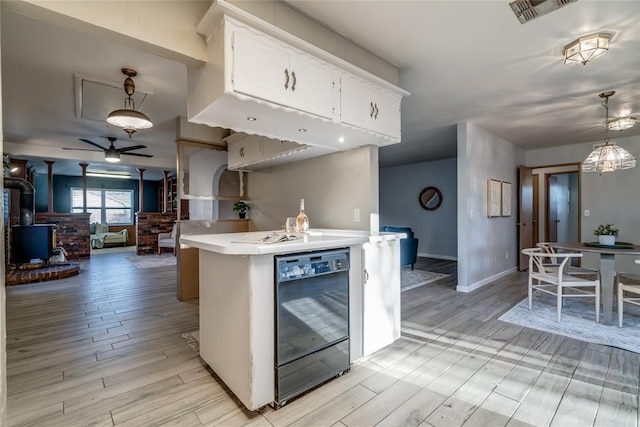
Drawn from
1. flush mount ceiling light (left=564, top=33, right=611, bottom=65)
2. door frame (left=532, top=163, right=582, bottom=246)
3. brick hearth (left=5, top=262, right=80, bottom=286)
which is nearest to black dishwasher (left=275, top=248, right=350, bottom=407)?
flush mount ceiling light (left=564, top=33, right=611, bottom=65)

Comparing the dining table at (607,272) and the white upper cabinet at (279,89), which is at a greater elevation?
the white upper cabinet at (279,89)

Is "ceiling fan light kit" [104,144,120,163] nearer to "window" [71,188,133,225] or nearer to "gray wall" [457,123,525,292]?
"gray wall" [457,123,525,292]

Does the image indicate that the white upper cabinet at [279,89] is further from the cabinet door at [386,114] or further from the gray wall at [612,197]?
the gray wall at [612,197]

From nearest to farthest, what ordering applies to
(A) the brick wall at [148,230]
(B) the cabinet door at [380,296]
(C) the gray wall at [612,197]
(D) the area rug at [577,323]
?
(B) the cabinet door at [380,296], (D) the area rug at [577,323], (C) the gray wall at [612,197], (A) the brick wall at [148,230]

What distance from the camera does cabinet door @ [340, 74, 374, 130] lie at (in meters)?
2.24

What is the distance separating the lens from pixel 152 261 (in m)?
7.19

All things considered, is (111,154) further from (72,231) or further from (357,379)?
(357,379)

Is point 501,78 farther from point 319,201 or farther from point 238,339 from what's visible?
point 238,339

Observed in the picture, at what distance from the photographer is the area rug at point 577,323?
106 inches

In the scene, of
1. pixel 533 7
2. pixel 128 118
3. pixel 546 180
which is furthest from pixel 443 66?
pixel 546 180

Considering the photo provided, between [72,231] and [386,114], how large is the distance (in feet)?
28.2

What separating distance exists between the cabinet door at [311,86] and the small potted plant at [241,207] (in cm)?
287

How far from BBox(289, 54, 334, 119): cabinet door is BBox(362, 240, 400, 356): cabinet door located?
1.11m

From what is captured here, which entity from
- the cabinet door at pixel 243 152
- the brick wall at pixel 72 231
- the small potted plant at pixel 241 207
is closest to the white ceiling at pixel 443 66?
the cabinet door at pixel 243 152
